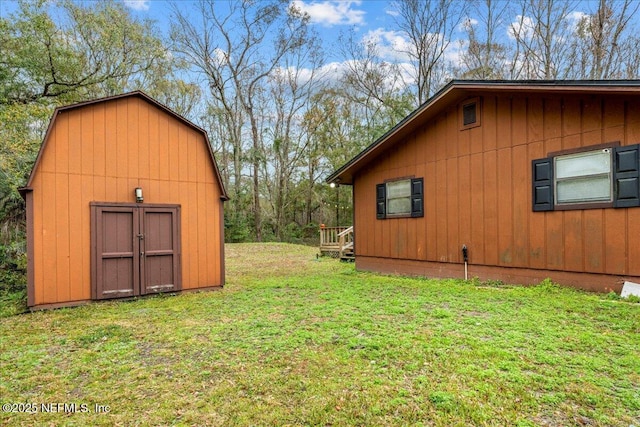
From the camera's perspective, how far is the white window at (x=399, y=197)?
27.1 feet

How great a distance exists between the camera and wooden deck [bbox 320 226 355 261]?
40.6 feet

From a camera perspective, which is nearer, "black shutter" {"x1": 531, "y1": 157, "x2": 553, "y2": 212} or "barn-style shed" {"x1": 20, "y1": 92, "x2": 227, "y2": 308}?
"barn-style shed" {"x1": 20, "y1": 92, "x2": 227, "y2": 308}

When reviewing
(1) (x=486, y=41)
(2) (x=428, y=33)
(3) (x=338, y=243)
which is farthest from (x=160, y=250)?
(1) (x=486, y=41)

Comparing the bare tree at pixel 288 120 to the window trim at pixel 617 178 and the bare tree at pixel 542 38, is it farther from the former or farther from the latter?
the window trim at pixel 617 178

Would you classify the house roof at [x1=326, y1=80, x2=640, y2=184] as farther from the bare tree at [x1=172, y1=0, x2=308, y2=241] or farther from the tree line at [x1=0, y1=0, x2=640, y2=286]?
the bare tree at [x1=172, y1=0, x2=308, y2=241]

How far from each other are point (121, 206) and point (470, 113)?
6.68m

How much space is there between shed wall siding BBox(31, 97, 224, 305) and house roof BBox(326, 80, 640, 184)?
3.93 metres

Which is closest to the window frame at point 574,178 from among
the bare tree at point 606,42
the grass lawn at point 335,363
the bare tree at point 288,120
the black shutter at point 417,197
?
the grass lawn at point 335,363

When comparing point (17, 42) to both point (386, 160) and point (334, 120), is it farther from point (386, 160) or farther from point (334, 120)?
point (334, 120)

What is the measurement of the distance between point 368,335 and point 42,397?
276 cm

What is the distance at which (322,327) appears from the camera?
406cm

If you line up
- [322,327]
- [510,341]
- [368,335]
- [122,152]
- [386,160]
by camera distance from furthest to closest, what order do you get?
[386,160], [122,152], [322,327], [368,335], [510,341]

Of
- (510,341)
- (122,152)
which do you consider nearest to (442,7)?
(122,152)

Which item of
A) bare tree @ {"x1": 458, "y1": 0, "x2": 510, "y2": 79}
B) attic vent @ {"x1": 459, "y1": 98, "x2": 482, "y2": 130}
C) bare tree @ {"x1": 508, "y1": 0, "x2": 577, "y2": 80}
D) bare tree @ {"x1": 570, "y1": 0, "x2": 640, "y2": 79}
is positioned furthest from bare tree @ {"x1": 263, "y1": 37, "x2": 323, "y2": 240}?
attic vent @ {"x1": 459, "y1": 98, "x2": 482, "y2": 130}
